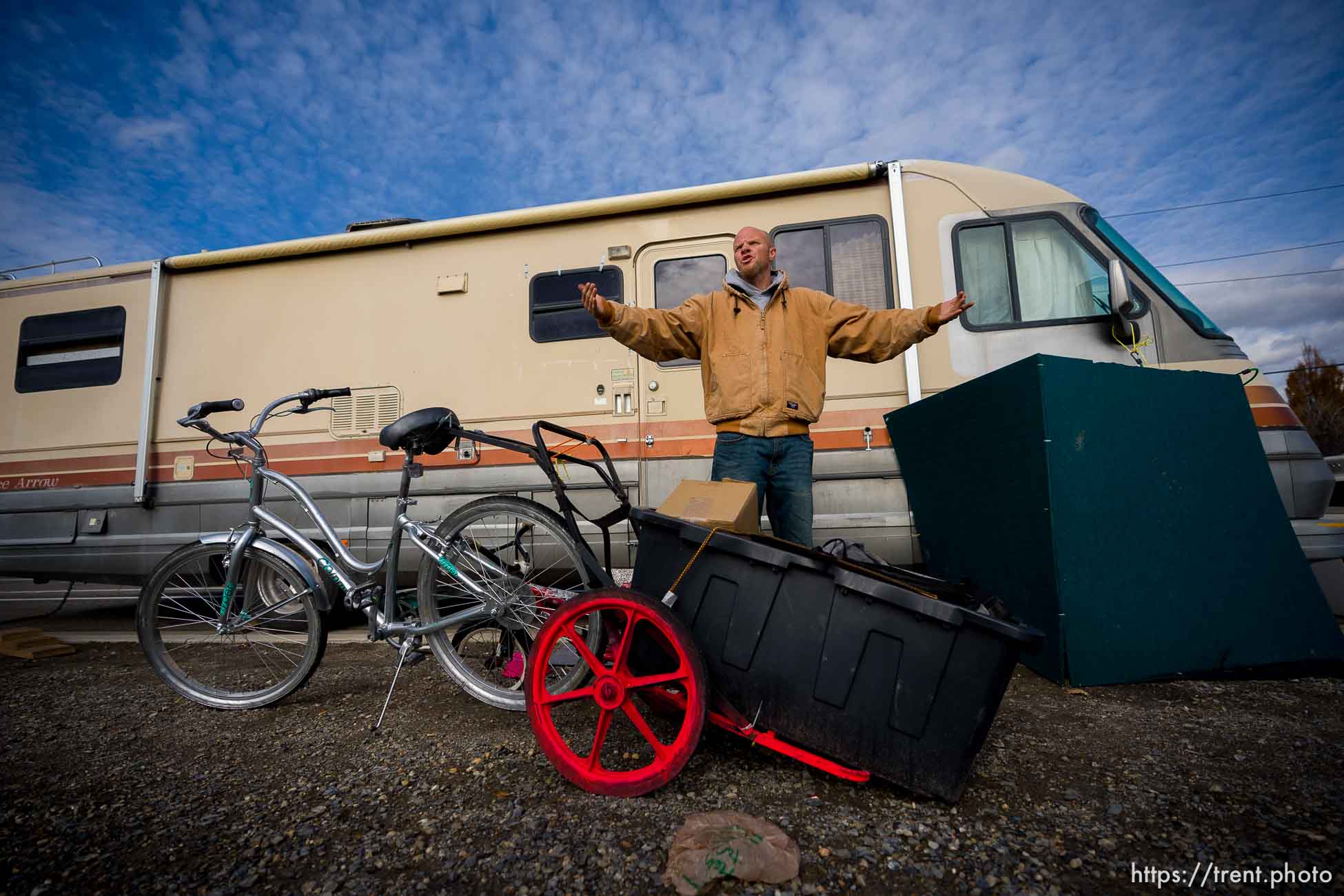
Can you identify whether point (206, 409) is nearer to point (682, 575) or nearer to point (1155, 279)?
point (682, 575)

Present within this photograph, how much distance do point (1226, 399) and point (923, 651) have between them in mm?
2436

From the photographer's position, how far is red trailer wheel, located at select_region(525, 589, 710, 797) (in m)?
1.78

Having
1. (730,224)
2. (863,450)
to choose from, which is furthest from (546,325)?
(863,450)

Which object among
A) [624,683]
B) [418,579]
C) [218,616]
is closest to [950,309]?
[624,683]

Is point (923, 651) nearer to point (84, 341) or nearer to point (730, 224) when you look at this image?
point (730, 224)

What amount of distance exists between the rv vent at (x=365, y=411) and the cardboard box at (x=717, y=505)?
305 cm

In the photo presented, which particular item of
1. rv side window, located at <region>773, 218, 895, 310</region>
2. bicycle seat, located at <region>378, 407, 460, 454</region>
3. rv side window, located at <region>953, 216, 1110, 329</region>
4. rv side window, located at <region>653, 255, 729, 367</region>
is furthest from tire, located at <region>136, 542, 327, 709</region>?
rv side window, located at <region>953, 216, 1110, 329</region>

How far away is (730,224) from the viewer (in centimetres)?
434

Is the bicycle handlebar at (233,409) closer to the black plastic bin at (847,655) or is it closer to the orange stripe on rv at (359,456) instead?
the orange stripe on rv at (359,456)

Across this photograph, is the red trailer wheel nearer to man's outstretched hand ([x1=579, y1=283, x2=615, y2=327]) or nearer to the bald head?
man's outstretched hand ([x1=579, y1=283, x2=615, y2=327])

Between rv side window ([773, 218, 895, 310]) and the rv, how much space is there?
0.05 ft

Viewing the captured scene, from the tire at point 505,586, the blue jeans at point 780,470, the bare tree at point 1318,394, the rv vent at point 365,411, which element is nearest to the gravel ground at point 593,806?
the tire at point 505,586

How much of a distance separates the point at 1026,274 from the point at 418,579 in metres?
4.01

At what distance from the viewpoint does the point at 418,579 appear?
2.73m
